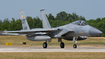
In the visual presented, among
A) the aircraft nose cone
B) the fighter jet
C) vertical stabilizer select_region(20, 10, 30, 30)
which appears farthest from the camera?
vertical stabilizer select_region(20, 10, 30, 30)

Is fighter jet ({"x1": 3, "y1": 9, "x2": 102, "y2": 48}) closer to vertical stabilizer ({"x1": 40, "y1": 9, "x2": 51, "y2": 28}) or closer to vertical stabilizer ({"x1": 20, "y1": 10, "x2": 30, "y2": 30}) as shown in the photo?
vertical stabilizer ({"x1": 20, "y1": 10, "x2": 30, "y2": 30})

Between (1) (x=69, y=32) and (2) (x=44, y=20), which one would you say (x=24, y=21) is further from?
(1) (x=69, y=32)

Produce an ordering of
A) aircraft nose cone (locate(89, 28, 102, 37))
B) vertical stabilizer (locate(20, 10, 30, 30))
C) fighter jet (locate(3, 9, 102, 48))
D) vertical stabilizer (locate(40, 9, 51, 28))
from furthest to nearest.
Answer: vertical stabilizer (locate(20, 10, 30, 30)), vertical stabilizer (locate(40, 9, 51, 28)), fighter jet (locate(3, 9, 102, 48)), aircraft nose cone (locate(89, 28, 102, 37))

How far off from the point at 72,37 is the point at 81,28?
200 cm

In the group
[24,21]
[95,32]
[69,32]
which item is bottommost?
[95,32]

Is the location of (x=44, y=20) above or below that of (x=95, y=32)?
above

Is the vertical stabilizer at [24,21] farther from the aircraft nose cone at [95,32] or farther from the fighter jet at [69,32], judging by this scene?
the aircraft nose cone at [95,32]

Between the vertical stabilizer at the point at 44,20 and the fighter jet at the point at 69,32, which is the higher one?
the vertical stabilizer at the point at 44,20

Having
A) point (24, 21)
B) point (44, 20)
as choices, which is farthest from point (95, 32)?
point (24, 21)

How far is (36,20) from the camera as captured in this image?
9469 cm

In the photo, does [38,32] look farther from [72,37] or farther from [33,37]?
[72,37]

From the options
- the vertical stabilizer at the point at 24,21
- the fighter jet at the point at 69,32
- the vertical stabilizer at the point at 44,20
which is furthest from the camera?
the vertical stabilizer at the point at 24,21

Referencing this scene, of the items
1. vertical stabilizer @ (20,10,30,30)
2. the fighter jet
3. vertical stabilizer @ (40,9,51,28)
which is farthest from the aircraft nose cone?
vertical stabilizer @ (20,10,30,30)

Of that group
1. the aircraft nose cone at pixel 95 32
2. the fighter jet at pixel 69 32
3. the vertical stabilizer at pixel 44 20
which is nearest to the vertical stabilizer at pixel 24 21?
the vertical stabilizer at pixel 44 20
